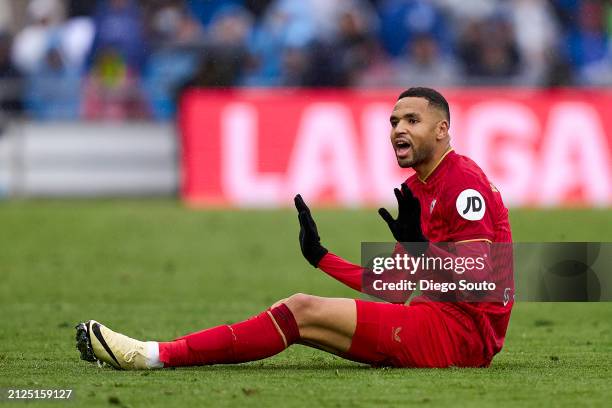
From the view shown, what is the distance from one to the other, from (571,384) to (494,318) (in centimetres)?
63

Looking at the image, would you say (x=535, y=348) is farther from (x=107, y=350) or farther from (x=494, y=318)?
(x=107, y=350)

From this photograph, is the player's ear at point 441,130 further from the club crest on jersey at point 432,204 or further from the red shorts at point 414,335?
the red shorts at point 414,335

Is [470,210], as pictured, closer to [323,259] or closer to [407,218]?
[407,218]

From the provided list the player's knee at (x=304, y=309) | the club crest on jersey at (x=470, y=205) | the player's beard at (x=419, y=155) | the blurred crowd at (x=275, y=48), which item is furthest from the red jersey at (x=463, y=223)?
the blurred crowd at (x=275, y=48)

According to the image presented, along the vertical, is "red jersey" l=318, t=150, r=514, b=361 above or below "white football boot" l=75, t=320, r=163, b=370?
above

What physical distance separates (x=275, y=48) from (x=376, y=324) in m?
16.3

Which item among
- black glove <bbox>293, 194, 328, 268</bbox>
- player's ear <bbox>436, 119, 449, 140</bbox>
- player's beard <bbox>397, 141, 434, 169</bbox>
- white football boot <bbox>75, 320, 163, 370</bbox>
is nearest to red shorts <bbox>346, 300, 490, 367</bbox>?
black glove <bbox>293, 194, 328, 268</bbox>

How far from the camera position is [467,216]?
331 inches

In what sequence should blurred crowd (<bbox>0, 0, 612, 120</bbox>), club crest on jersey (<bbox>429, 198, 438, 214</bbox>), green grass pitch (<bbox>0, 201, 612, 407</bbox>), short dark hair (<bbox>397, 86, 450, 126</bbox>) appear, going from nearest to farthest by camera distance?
green grass pitch (<bbox>0, 201, 612, 407</bbox>) < club crest on jersey (<bbox>429, 198, 438, 214</bbox>) < short dark hair (<bbox>397, 86, 450, 126</bbox>) < blurred crowd (<bbox>0, 0, 612, 120</bbox>)

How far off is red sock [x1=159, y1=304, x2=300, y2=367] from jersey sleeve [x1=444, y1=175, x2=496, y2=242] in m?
1.13

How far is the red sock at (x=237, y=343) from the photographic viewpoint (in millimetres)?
8484

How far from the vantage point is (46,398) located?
7656 millimetres

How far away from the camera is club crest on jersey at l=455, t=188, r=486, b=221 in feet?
27.6

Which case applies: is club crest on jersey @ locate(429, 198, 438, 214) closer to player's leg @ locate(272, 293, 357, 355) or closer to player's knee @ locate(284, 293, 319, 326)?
player's leg @ locate(272, 293, 357, 355)
